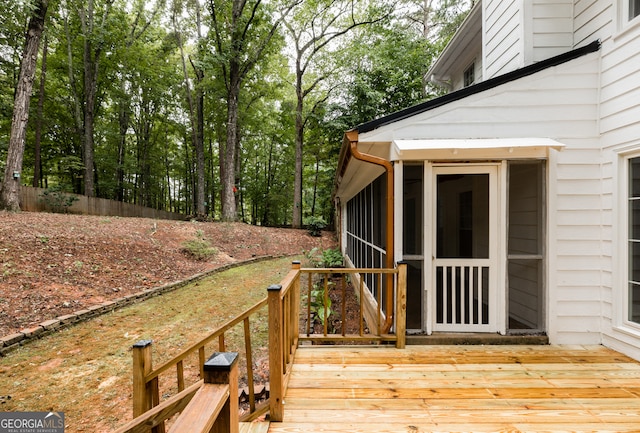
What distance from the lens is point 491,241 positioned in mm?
3748

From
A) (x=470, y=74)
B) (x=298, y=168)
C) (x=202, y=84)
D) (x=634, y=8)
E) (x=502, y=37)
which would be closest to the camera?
(x=634, y=8)

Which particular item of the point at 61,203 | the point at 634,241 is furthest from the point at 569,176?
the point at 61,203

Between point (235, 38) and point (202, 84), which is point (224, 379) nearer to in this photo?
point (235, 38)

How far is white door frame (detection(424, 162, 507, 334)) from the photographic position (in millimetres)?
3686

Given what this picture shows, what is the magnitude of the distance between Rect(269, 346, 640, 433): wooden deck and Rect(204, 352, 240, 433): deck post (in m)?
1.25

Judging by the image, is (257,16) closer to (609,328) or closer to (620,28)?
(620,28)

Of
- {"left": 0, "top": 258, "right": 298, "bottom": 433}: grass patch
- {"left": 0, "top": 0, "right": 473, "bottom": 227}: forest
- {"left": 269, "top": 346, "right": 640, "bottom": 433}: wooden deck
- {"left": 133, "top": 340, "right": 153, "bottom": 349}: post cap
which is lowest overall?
{"left": 0, "top": 258, "right": 298, "bottom": 433}: grass patch

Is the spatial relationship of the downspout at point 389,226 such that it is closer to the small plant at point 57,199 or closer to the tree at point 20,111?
the tree at point 20,111

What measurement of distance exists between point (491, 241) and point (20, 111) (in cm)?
1367

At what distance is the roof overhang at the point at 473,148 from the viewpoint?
11.2ft

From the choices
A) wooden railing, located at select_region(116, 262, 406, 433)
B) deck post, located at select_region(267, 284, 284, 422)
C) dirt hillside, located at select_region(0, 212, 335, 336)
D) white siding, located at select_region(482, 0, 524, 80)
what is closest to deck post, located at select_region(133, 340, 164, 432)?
wooden railing, located at select_region(116, 262, 406, 433)

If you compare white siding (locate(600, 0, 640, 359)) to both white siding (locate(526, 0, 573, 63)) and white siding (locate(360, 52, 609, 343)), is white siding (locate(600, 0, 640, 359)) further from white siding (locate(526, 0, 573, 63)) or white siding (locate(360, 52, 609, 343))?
white siding (locate(526, 0, 573, 63))

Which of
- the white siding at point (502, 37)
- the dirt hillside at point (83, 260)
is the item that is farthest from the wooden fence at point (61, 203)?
the white siding at point (502, 37)

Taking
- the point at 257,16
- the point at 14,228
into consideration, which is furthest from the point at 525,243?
the point at 257,16
